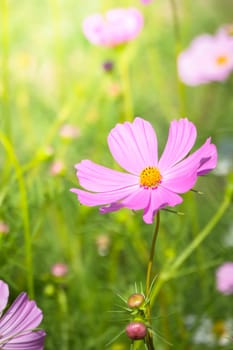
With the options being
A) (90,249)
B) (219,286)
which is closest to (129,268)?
(90,249)

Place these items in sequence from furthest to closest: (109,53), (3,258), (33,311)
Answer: (109,53)
(3,258)
(33,311)

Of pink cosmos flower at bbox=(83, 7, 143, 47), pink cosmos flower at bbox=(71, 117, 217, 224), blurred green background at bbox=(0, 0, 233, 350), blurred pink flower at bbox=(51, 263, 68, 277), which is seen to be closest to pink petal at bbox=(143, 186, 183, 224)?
pink cosmos flower at bbox=(71, 117, 217, 224)

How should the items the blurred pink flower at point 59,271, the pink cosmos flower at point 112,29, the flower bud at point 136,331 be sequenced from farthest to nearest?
1. the pink cosmos flower at point 112,29
2. the blurred pink flower at point 59,271
3. the flower bud at point 136,331

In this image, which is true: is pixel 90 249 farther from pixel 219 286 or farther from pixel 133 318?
pixel 133 318

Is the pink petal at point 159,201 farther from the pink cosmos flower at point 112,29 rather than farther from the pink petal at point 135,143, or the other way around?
the pink cosmos flower at point 112,29

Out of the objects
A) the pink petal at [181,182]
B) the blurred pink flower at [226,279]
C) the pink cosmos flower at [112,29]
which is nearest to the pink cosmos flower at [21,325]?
the pink petal at [181,182]
